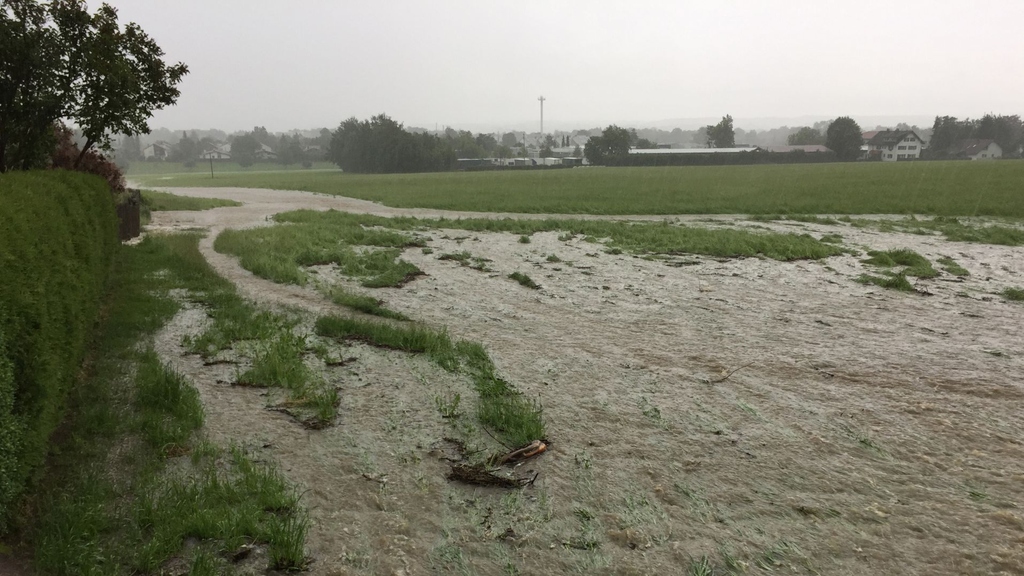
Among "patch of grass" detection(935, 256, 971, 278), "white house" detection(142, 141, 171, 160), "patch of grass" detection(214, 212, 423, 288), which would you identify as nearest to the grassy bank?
"patch of grass" detection(214, 212, 423, 288)

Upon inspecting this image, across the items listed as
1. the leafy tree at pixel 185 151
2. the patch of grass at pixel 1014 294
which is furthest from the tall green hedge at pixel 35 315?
the leafy tree at pixel 185 151

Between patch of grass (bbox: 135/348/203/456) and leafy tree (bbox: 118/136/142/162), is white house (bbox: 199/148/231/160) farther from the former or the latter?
patch of grass (bbox: 135/348/203/456)

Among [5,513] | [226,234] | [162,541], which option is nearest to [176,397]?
Answer: [5,513]

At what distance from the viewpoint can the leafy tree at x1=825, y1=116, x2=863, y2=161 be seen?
106062mm

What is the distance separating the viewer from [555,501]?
4.26 m

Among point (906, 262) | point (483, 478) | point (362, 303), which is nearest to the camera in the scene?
point (483, 478)

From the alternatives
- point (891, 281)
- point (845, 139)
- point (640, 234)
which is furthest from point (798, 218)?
point (845, 139)

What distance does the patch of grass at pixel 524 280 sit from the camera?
1134cm

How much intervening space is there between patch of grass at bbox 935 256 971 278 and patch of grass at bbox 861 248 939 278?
326mm

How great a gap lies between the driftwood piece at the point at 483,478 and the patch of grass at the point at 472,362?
1.80 feet

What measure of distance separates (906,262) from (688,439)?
1116 centimetres

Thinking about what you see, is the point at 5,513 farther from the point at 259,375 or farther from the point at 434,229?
the point at 434,229

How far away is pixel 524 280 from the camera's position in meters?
11.6

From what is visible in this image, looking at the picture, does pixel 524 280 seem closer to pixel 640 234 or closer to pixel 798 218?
pixel 640 234
